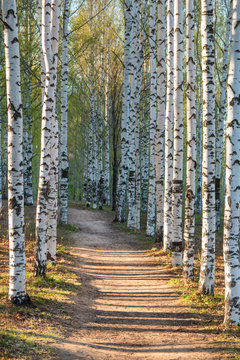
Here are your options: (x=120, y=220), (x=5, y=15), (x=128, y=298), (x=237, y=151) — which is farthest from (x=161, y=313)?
(x=120, y=220)

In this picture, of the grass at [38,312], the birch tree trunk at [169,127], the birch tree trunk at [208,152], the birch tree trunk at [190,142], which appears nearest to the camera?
the grass at [38,312]

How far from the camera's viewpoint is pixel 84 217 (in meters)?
21.4

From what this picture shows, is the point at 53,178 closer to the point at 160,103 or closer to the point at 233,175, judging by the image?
the point at 160,103

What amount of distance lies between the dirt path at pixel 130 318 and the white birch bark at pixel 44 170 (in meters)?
1.33

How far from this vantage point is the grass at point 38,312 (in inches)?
208

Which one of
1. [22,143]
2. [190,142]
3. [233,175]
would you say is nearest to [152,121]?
[190,142]

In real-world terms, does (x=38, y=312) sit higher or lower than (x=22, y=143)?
lower

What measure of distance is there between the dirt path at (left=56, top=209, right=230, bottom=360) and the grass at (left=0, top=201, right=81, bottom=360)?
0.23 metres

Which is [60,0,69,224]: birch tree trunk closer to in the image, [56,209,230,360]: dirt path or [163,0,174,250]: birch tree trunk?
[56,209,230,360]: dirt path

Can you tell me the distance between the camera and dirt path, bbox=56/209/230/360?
5.84m

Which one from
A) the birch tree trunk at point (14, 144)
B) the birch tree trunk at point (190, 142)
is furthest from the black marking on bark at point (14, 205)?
the birch tree trunk at point (190, 142)

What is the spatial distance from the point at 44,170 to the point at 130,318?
3720mm

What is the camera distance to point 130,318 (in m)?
7.45

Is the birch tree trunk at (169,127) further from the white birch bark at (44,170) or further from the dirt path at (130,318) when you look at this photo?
the white birch bark at (44,170)
